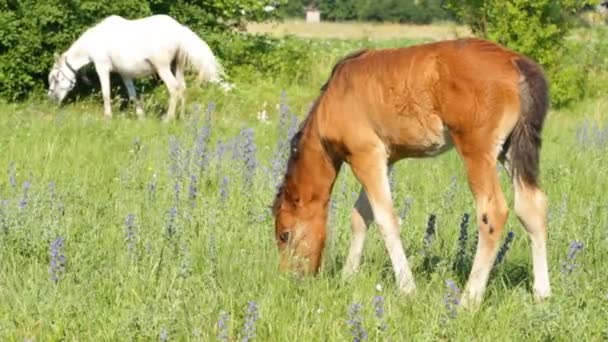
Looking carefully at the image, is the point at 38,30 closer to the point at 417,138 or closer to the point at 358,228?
the point at 358,228

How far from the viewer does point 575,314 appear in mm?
4477

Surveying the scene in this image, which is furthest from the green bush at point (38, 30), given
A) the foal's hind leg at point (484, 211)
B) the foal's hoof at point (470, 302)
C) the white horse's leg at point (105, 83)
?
the foal's hoof at point (470, 302)

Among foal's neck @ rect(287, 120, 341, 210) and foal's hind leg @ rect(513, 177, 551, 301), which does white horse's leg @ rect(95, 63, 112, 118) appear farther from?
foal's hind leg @ rect(513, 177, 551, 301)

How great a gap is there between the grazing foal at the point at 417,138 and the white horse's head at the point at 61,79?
1062cm

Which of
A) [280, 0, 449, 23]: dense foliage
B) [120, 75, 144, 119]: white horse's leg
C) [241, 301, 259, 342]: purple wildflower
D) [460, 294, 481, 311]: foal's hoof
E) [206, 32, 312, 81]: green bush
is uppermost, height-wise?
[241, 301, 259, 342]: purple wildflower

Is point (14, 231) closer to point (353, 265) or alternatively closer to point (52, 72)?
point (353, 265)

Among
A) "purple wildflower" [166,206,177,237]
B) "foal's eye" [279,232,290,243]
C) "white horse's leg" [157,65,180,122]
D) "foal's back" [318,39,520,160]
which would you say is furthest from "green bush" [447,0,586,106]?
"purple wildflower" [166,206,177,237]

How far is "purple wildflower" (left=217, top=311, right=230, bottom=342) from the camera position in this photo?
13.5 ft

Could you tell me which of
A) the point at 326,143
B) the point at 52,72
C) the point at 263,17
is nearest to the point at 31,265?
the point at 326,143

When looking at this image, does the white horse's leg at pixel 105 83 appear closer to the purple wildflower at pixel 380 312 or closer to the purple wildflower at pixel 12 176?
the purple wildflower at pixel 12 176

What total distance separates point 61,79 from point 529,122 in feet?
39.1

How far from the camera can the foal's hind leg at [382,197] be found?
516 cm

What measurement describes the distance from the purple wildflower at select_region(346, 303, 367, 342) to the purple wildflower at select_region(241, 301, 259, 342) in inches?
17.1

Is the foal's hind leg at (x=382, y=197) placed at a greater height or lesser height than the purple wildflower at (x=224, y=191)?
greater
